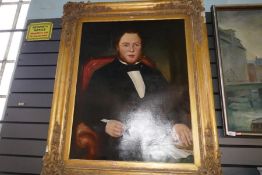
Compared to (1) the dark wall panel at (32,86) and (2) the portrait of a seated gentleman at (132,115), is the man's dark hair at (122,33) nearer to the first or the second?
(2) the portrait of a seated gentleman at (132,115)

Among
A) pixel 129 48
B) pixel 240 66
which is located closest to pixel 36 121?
pixel 129 48

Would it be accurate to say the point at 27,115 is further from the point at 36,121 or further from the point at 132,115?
the point at 132,115

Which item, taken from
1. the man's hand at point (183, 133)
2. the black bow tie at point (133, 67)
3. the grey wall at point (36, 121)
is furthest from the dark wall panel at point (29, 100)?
the man's hand at point (183, 133)

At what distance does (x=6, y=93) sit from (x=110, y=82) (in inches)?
33.2

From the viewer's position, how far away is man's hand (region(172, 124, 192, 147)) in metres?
1.33

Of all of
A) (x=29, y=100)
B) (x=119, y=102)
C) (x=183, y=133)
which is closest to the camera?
(x=183, y=133)

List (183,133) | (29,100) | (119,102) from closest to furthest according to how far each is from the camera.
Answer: (183,133) < (119,102) < (29,100)

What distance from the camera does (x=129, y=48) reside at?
1.59 m

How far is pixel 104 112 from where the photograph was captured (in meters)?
1.44

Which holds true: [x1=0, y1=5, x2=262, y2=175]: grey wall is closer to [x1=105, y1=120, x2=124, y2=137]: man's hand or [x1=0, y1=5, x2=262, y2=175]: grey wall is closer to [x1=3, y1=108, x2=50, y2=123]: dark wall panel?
[x1=3, y1=108, x2=50, y2=123]: dark wall panel

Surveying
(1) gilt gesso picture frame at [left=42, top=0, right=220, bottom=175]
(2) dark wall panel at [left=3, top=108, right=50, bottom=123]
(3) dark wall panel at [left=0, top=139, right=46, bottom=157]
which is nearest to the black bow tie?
(1) gilt gesso picture frame at [left=42, top=0, right=220, bottom=175]

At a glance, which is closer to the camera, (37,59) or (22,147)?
(22,147)

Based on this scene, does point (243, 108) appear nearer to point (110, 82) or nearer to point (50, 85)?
point (110, 82)

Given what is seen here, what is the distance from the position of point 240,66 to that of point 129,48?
71 cm
